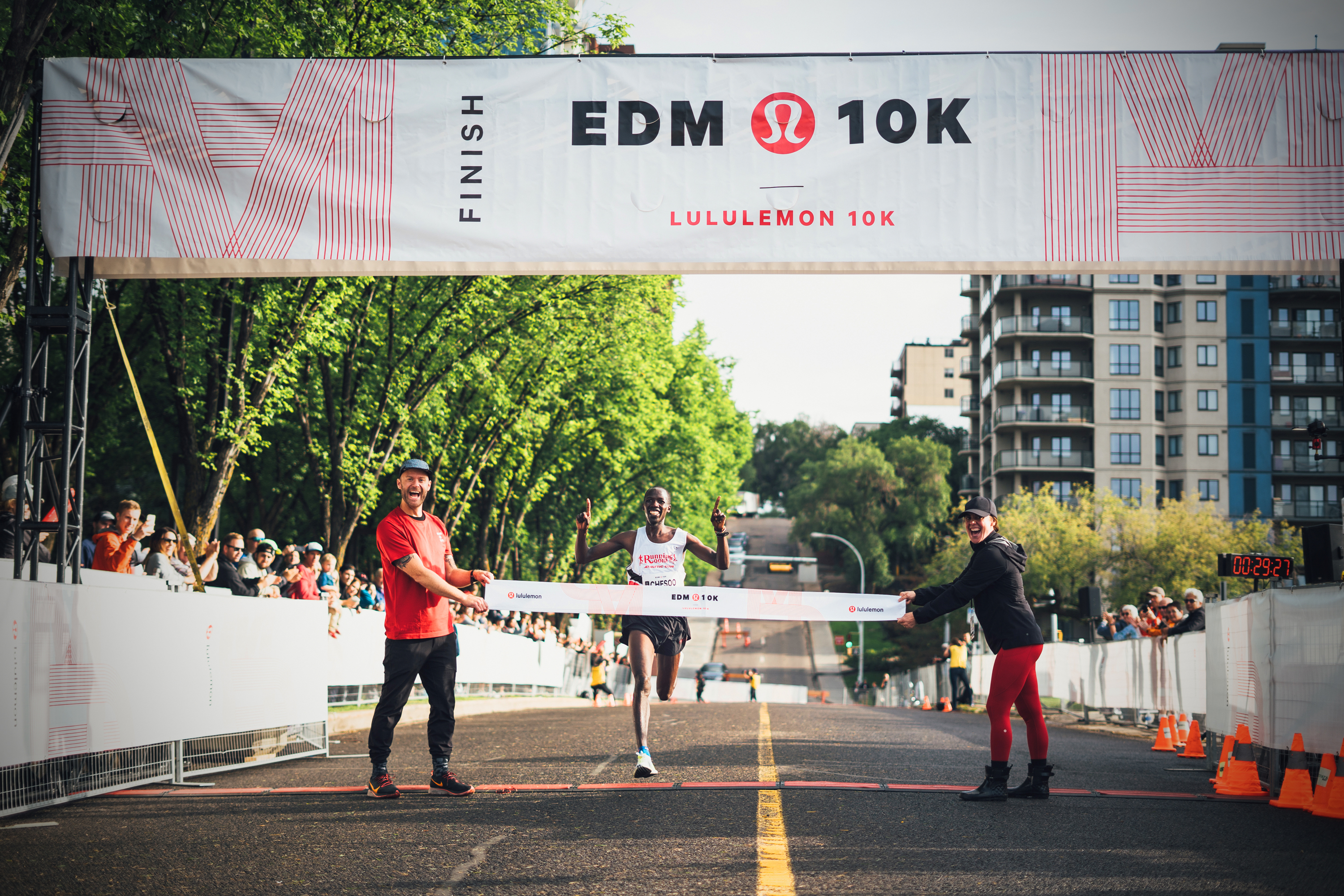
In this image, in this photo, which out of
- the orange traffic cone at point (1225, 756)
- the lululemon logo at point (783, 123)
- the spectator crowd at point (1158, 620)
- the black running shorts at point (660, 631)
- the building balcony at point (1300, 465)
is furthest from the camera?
the building balcony at point (1300, 465)

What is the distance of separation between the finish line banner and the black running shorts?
72mm

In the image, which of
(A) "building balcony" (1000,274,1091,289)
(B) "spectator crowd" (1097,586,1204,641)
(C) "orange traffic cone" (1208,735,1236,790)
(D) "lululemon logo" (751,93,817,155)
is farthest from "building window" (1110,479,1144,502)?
(D) "lululemon logo" (751,93,817,155)

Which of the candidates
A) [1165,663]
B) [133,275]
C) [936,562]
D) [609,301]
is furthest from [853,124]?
[936,562]

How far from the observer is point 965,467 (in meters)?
114

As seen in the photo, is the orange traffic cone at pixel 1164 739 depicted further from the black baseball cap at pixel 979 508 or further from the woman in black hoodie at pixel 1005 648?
the black baseball cap at pixel 979 508

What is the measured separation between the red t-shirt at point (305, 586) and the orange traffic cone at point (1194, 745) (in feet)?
32.9

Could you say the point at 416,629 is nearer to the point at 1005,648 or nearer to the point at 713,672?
the point at 1005,648

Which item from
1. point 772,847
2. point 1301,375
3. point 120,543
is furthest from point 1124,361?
point 772,847

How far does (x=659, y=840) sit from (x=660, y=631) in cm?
A: 328

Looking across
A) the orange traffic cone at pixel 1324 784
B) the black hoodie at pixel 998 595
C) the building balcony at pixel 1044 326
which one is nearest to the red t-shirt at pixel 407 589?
the black hoodie at pixel 998 595

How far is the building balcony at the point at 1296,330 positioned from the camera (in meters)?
77.0

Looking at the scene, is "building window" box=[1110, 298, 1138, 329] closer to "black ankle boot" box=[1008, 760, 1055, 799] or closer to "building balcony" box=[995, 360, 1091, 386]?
"building balcony" box=[995, 360, 1091, 386]

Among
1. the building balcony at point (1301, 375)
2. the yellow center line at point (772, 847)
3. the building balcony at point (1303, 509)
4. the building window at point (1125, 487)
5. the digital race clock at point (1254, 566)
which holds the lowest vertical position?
the yellow center line at point (772, 847)

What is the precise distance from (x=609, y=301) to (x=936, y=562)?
40.2 m
